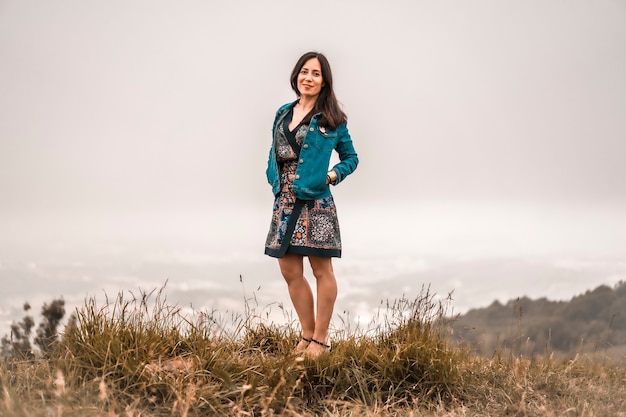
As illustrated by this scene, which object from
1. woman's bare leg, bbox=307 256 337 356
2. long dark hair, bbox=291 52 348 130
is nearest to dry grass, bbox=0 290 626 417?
woman's bare leg, bbox=307 256 337 356

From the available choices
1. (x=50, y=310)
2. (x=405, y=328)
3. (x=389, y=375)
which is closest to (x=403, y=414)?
(x=389, y=375)

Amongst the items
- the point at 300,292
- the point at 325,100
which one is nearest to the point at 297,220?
the point at 300,292

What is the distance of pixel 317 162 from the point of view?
5.36 metres

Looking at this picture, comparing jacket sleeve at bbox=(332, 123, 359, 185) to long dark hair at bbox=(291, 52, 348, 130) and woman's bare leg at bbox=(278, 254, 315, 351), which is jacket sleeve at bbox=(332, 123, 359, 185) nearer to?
long dark hair at bbox=(291, 52, 348, 130)

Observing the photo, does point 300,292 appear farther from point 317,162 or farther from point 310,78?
point 310,78

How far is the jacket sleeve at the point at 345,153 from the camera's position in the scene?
5.55 meters

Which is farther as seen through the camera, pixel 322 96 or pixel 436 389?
pixel 322 96

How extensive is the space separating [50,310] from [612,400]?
303 inches

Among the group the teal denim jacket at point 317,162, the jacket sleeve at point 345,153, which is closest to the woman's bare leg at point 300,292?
the teal denim jacket at point 317,162

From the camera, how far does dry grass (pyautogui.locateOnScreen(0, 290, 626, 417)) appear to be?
4.50m

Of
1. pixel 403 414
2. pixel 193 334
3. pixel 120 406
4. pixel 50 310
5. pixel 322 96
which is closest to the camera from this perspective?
pixel 120 406

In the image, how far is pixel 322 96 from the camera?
5.69m

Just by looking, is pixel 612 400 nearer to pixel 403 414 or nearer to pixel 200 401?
pixel 403 414

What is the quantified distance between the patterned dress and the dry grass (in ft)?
2.44
